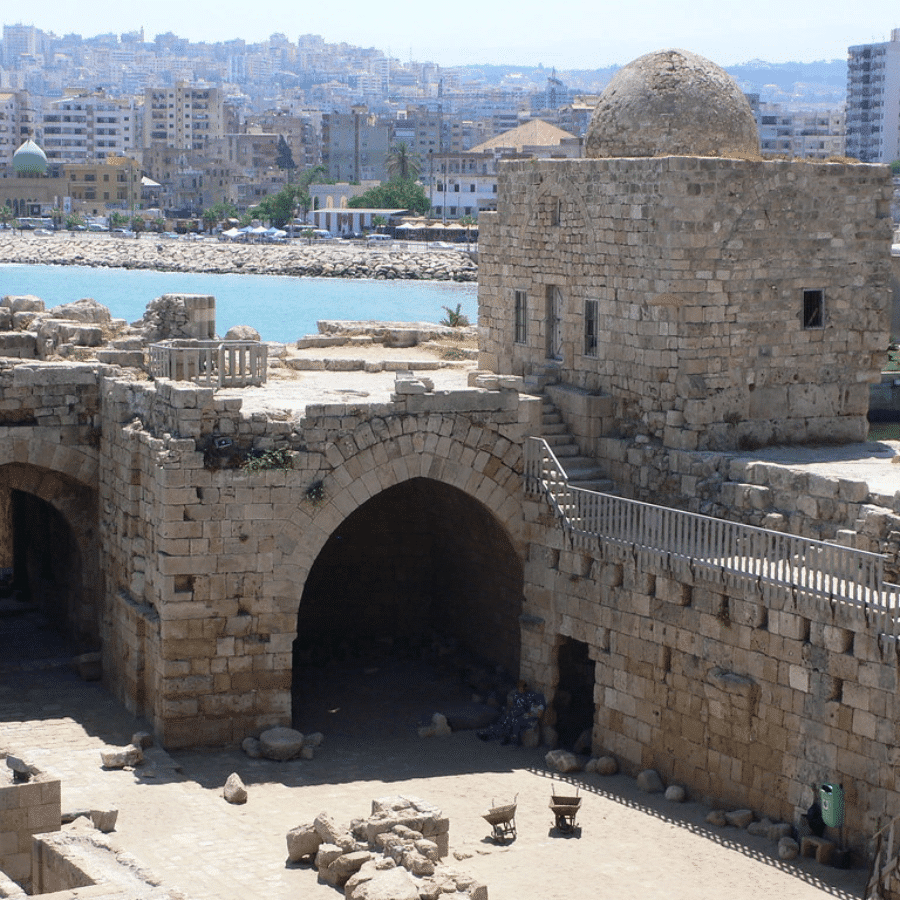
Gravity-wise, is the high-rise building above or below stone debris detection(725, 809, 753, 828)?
above

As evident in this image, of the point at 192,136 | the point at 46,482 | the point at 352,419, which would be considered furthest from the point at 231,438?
the point at 192,136

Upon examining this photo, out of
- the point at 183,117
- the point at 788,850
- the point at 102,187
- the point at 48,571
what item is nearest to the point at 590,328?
the point at 788,850

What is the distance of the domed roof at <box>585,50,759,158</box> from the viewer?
18.3 meters

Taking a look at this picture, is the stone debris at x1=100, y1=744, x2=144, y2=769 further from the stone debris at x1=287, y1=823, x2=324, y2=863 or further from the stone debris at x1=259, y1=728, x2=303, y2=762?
the stone debris at x1=287, y1=823, x2=324, y2=863

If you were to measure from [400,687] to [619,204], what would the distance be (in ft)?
19.5

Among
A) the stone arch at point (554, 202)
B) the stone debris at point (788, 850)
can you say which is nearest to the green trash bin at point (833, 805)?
the stone debris at point (788, 850)

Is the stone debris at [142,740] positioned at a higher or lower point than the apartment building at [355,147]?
lower

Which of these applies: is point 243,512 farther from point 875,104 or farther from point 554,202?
point 875,104

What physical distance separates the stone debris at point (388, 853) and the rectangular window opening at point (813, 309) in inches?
273

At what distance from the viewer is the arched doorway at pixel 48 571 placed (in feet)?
65.6

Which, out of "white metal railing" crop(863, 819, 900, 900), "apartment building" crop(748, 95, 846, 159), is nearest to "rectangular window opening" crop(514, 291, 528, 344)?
"white metal railing" crop(863, 819, 900, 900)

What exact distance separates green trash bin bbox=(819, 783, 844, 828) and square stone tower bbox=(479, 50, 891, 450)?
14.2 ft

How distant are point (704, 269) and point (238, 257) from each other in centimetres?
8828

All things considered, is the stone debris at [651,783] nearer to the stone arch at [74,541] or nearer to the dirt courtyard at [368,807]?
the dirt courtyard at [368,807]
